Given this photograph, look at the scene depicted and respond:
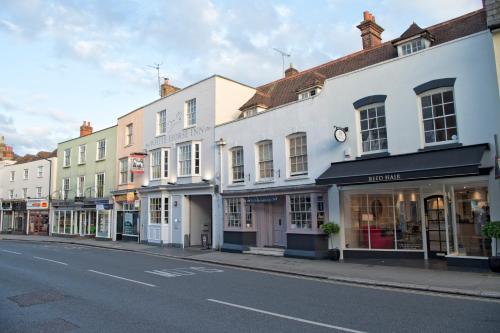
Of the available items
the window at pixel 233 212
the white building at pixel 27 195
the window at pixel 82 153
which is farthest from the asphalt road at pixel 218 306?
the white building at pixel 27 195

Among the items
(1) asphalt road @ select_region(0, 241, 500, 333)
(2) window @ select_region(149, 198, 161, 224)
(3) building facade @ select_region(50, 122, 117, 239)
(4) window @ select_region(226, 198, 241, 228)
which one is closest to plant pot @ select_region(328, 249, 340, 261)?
(1) asphalt road @ select_region(0, 241, 500, 333)

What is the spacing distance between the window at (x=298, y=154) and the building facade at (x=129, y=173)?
12.7 m

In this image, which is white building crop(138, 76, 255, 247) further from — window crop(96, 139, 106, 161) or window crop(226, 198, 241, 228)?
window crop(96, 139, 106, 161)

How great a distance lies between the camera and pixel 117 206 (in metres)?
29.3

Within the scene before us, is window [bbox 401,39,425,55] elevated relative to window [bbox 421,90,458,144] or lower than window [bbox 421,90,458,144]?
elevated

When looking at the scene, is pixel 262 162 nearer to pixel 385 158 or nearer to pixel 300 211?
pixel 300 211

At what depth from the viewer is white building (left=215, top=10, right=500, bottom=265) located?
487 inches

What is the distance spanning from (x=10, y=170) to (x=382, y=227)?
46685mm

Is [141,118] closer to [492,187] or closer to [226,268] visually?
[226,268]

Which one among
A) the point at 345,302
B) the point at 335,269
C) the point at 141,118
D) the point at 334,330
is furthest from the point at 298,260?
the point at 141,118

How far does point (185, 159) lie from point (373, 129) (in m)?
12.3

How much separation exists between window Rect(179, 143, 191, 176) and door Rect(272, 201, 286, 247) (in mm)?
6583

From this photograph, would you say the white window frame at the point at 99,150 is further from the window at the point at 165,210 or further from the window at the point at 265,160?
the window at the point at 265,160

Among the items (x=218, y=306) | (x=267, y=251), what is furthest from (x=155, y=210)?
(x=218, y=306)
